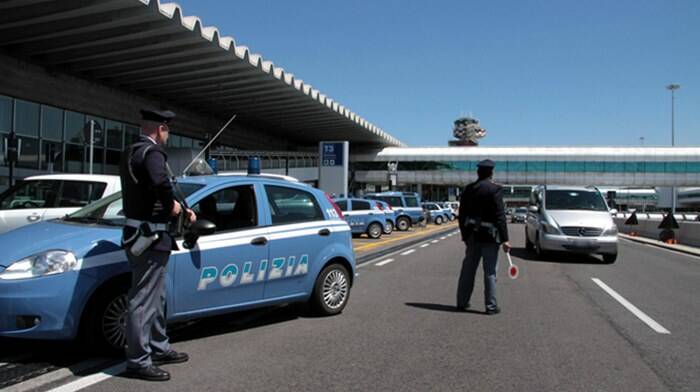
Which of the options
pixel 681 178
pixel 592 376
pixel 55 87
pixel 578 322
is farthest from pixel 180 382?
pixel 681 178

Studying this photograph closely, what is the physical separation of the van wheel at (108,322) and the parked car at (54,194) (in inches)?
232

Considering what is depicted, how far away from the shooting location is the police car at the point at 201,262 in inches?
173

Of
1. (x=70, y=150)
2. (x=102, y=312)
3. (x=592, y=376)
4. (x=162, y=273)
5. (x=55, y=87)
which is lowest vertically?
(x=592, y=376)

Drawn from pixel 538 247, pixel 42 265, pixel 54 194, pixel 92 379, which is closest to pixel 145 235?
pixel 42 265

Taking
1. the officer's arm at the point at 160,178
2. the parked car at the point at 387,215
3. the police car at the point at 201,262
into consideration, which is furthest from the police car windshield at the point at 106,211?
the parked car at the point at 387,215

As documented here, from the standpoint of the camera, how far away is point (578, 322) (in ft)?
22.6

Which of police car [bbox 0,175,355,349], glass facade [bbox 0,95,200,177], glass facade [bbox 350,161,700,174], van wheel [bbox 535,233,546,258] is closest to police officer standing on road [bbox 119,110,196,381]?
police car [bbox 0,175,355,349]

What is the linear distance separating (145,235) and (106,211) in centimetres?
153

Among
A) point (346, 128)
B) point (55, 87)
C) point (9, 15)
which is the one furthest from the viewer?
point (346, 128)

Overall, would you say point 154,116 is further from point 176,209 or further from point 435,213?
point 435,213

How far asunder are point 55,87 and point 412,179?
55.9 m

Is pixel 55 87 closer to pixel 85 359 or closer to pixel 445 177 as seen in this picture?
pixel 85 359

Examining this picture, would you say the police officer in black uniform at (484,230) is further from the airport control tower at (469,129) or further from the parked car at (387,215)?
the airport control tower at (469,129)

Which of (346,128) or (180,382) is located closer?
(180,382)
